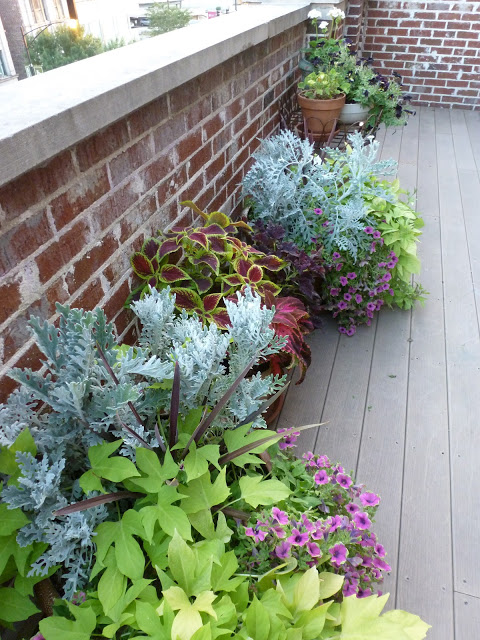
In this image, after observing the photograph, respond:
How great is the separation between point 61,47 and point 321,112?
57.5 feet

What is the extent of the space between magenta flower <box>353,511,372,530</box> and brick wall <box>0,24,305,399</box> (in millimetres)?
827

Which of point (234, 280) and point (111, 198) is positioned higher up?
point (111, 198)

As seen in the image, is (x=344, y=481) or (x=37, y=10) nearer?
(x=344, y=481)

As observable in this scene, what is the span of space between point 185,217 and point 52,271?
777mm

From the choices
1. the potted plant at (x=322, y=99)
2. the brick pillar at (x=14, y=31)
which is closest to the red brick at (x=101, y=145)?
the potted plant at (x=322, y=99)

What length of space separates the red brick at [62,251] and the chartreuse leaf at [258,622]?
2.55 ft

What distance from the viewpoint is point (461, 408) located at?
6.21 feet

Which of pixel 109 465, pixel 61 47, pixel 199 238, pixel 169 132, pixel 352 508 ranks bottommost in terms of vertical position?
pixel 61 47

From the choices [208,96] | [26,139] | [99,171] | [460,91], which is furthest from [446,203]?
[26,139]

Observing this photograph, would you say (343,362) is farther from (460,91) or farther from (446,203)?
(460,91)

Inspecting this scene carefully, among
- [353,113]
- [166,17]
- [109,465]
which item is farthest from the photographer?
[166,17]

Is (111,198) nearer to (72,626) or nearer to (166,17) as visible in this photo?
(72,626)

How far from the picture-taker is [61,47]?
16.9 m

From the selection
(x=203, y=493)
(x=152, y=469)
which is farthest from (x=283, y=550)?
(x=152, y=469)
